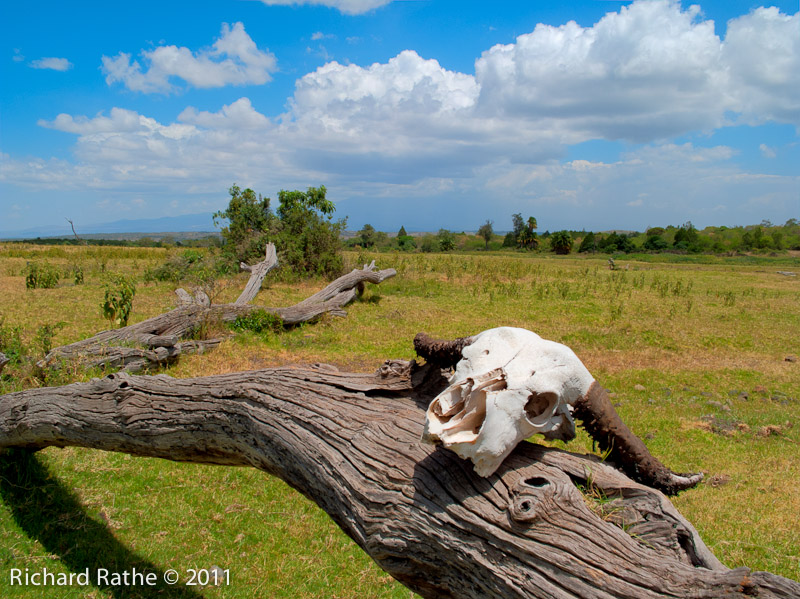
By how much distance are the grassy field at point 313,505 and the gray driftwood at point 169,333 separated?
37 cm

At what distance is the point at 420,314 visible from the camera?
13.1 m

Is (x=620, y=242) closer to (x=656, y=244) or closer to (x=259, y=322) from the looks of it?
(x=656, y=244)

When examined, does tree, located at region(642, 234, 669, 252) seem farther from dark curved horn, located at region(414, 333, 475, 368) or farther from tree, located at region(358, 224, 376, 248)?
dark curved horn, located at region(414, 333, 475, 368)

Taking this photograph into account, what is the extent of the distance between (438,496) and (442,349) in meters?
0.73

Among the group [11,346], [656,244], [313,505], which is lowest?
[313,505]

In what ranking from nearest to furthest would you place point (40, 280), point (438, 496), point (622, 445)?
point (438, 496) → point (622, 445) → point (40, 280)

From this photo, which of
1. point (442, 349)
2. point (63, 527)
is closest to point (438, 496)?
point (442, 349)

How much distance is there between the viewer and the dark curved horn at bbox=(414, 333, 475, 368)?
7.60ft

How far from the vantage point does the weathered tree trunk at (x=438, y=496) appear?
160cm

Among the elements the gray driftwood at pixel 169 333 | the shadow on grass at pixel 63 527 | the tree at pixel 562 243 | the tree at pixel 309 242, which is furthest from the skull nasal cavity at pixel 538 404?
the tree at pixel 562 243

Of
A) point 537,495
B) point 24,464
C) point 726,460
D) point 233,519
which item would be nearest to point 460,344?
point 537,495

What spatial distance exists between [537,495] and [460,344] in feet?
2.52

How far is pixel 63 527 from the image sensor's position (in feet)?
13.1

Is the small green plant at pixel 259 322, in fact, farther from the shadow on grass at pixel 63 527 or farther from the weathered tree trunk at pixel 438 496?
the weathered tree trunk at pixel 438 496
